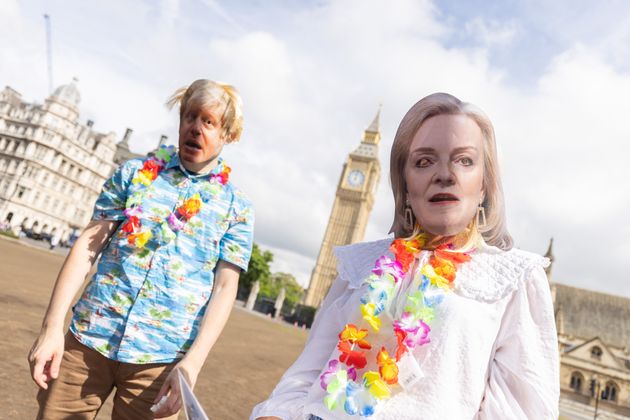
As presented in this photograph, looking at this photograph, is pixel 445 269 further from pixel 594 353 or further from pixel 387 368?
pixel 594 353

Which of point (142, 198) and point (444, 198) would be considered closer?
point (444, 198)

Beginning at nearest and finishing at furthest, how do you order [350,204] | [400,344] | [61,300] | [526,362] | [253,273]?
[526,362] → [400,344] → [61,300] → [253,273] → [350,204]

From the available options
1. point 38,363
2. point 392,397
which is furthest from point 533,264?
point 38,363

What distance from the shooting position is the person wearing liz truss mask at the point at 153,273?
212 centimetres

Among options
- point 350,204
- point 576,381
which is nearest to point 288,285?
point 350,204

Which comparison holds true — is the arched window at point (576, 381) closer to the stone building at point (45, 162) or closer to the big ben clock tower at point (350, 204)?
the big ben clock tower at point (350, 204)

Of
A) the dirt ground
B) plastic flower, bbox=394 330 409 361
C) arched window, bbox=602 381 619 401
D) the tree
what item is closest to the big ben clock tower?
the tree

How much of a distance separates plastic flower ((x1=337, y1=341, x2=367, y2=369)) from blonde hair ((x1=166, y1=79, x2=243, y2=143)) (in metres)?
1.35

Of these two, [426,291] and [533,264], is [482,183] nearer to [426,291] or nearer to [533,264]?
[533,264]

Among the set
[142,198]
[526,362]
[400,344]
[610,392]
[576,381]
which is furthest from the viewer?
[576,381]

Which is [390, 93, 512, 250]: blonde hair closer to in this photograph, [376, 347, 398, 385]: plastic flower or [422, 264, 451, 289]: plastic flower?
[422, 264, 451, 289]: plastic flower

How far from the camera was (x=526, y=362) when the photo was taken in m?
1.37

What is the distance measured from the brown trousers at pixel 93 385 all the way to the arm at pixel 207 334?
276 millimetres

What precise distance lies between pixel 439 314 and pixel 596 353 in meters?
48.0
